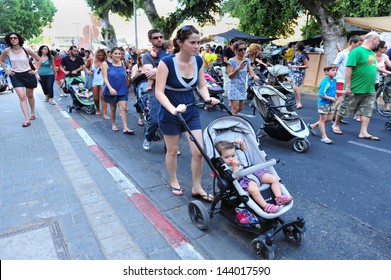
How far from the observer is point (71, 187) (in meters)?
3.91

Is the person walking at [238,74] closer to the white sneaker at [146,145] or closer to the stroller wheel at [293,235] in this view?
the white sneaker at [146,145]

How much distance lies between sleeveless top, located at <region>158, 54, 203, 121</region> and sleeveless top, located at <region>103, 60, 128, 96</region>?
3280 millimetres

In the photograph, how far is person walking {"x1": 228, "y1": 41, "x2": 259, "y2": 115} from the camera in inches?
229

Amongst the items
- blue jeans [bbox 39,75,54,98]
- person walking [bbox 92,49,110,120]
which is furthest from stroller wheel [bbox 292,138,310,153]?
blue jeans [bbox 39,75,54,98]

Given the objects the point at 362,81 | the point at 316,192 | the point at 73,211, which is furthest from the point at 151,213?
the point at 362,81

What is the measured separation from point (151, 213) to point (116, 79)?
375 centimetres

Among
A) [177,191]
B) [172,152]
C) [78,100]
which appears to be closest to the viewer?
[172,152]

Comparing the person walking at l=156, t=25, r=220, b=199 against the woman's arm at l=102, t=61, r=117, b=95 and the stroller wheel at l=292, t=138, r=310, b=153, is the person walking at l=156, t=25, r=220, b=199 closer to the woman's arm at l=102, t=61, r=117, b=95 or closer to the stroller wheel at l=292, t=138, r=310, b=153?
the stroller wheel at l=292, t=138, r=310, b=153

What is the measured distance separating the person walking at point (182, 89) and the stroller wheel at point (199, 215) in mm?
467

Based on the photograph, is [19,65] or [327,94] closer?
[327,94]

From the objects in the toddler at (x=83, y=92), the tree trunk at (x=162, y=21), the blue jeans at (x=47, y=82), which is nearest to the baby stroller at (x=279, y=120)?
the toddler at (x=83, y=92)

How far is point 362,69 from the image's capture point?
17.9 feet

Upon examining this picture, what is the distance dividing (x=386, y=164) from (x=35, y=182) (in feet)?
16.3

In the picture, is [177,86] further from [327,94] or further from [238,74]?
[327,94]
